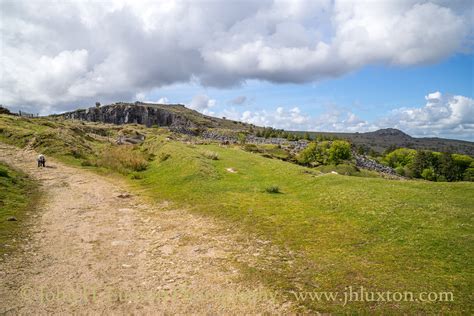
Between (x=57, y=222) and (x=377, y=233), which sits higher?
(x=377, y=233)

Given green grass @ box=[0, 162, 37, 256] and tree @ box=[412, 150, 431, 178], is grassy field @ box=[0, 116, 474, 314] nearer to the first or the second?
green grass @ box=[0, 162, 37, 256]

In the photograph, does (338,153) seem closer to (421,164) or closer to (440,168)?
(421,164)

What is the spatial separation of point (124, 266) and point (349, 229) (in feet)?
25.9

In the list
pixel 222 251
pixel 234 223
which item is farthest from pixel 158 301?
pixel 234 223

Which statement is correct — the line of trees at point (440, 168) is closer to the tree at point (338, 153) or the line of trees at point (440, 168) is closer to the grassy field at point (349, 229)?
the tree at point (338, 153)

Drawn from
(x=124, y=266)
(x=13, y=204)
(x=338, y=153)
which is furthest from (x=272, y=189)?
(x=338, y=153)

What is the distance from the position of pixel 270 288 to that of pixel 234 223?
513 cm

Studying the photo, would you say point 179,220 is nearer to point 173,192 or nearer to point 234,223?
point 234,223

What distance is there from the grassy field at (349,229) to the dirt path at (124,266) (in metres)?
1.14

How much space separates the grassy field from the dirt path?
1.14 meters

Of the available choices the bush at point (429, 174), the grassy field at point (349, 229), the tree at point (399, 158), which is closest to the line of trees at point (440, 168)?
the bush at point (429, 174)

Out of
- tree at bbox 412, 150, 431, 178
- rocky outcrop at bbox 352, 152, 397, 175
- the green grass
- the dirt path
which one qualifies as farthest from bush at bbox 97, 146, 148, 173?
tree at bbox 412, 150, 431, 178

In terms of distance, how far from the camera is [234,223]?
40.8 feet

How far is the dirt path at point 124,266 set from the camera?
22.7ft
